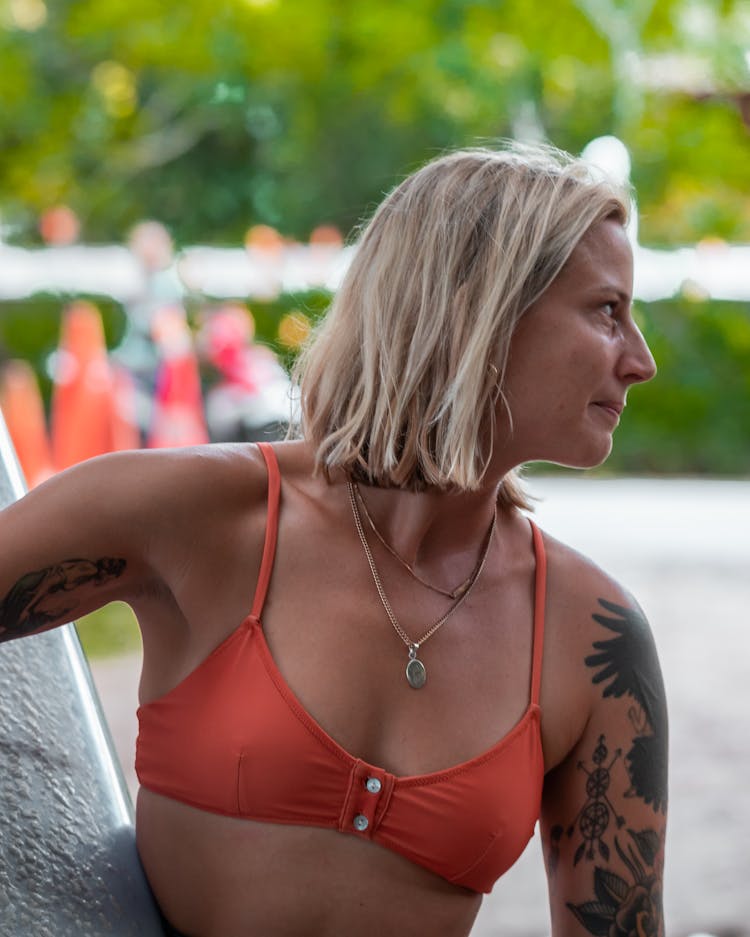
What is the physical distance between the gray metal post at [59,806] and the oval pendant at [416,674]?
0.39 m

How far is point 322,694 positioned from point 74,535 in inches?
13.4

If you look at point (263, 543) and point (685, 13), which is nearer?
point (263, 543)

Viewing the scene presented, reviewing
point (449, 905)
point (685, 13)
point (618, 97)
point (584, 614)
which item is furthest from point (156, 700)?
point (618, 97)

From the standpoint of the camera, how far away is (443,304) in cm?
177

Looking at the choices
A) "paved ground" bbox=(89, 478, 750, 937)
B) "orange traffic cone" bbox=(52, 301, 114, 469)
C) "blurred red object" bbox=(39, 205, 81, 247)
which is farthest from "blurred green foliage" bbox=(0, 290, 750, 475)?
"blurred red object" bbox=(39, 205, 81, 247)

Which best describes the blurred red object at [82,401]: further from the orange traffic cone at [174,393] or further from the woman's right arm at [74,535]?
the woman's right arm at [74,535]

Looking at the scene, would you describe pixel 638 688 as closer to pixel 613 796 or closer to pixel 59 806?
pixel 613 796

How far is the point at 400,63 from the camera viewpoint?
43.8ft

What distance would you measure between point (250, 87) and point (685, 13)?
20.8ft

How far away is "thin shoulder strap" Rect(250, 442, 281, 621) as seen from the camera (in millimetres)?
1674

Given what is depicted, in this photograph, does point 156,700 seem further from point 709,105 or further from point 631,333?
point 709,105

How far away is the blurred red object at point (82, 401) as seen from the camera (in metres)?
9.77

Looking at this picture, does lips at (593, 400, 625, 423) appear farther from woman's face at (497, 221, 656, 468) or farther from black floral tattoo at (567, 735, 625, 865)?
black floral tattoo at (567, 735, 625, 865)

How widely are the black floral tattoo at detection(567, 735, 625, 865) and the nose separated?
46 centimetres
